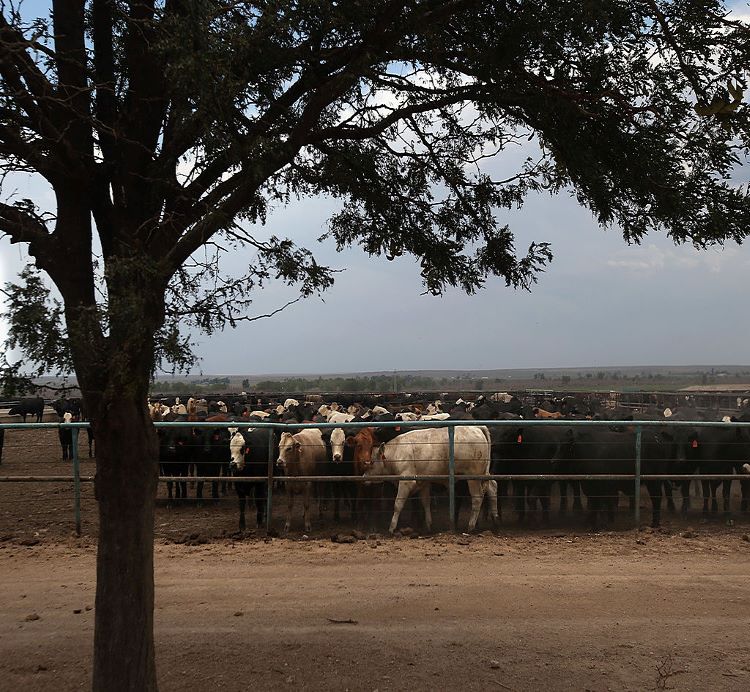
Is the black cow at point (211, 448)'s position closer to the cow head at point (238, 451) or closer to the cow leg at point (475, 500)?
the cow head at point (238, 451)

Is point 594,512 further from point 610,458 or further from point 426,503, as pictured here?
point 426,503

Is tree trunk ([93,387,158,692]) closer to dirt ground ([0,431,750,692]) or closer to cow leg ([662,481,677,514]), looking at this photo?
dirt ground ([0,431,750,692])

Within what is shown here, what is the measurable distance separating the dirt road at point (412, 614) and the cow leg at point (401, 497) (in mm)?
840

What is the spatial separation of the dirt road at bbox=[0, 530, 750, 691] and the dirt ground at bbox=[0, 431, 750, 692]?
0.07 feet

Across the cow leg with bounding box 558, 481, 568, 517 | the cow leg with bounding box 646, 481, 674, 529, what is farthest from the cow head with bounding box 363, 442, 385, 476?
the cow leg with bounding box 646, 481, 674, 529

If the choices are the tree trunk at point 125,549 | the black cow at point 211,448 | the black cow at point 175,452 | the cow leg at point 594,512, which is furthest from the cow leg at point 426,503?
the tree trunk at point 125,549

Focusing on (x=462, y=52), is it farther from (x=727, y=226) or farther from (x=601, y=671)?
(x=601, y=671)

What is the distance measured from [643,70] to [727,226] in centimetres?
125

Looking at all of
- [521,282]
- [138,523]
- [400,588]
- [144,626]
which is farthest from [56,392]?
[400,588]

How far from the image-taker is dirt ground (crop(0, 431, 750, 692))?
19.2ft

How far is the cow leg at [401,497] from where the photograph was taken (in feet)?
37.2

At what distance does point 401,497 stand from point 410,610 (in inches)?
162

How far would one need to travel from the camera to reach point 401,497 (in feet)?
37.8

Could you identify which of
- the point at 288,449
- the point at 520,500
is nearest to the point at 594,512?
the point at 520,500
